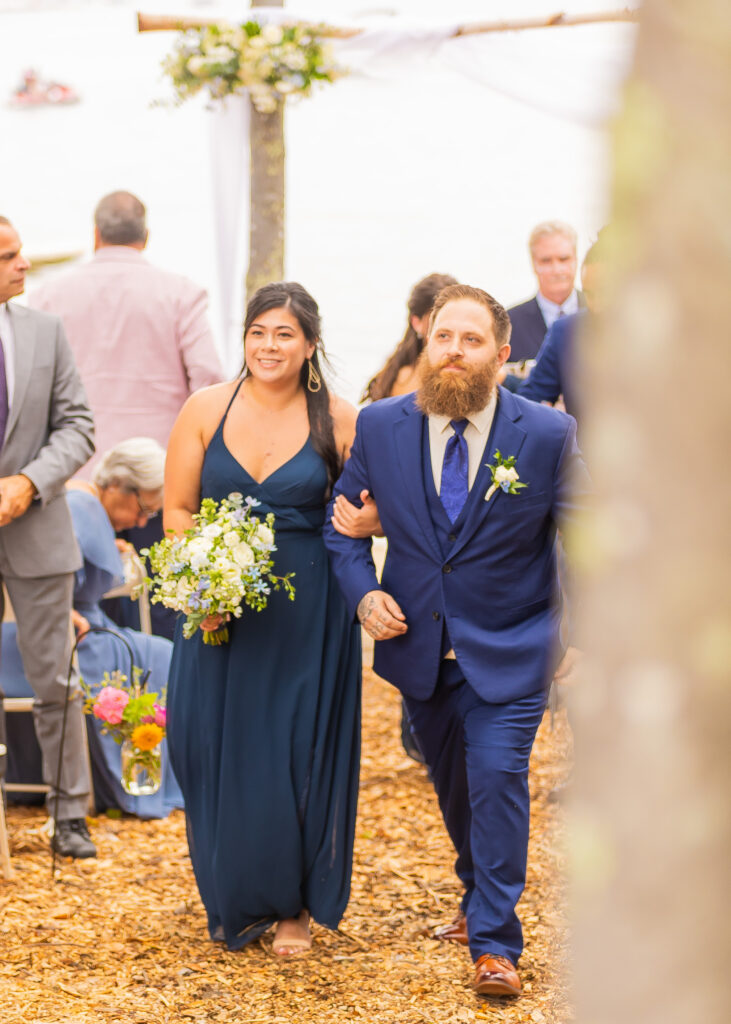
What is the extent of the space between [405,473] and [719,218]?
11.7ft

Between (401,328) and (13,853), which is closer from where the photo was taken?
(13,853)

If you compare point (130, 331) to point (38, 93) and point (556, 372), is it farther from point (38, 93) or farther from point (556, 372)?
point (38, 93)

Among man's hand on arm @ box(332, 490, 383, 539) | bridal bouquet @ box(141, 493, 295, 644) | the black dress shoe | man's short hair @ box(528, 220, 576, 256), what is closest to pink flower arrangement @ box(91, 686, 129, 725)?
the black dress shoe

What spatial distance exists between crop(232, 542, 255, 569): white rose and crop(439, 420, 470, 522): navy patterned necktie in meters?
0.64

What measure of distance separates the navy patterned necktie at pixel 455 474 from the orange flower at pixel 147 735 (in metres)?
1.74

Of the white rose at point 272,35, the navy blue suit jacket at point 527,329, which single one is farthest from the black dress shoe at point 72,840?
the white rose at point 272,35

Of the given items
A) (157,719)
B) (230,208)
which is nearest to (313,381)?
(157,719)

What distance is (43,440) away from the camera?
5.41 metres

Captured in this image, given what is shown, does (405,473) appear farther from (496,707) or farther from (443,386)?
(496,707)

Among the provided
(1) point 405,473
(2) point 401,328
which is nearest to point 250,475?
(1) point 405,473

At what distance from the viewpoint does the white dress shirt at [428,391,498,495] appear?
13.9 ft

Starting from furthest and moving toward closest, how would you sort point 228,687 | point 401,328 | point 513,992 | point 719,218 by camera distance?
point 401,328 → point 228,687 → point 513,992 → point 719,218

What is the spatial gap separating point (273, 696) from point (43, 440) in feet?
5.38

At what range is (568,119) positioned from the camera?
7980mm
